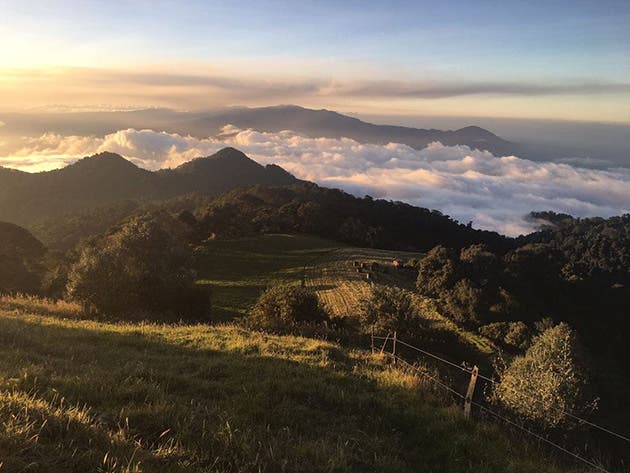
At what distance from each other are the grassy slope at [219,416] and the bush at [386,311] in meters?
20.2

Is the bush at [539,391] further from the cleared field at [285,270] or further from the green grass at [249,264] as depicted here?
the green grass at [249,264]

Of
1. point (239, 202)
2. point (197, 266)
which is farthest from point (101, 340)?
point (239, 202)

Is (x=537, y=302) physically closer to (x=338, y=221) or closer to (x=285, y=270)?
(x=285, y=270)

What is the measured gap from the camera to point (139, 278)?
94.7 feet

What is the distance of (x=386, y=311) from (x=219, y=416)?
90.4 feet

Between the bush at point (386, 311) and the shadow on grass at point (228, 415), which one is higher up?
the shadow on grass at point (228, 415)

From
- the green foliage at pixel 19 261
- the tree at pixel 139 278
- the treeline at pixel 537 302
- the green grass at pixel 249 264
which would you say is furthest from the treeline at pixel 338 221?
the tree at pixel 139 278

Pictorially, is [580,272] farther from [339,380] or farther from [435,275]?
[339,380]

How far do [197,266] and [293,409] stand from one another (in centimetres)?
7586

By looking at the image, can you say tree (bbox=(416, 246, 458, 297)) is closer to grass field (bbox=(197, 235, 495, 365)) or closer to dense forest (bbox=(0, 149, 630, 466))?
dense forest (bbox=(0, 149, 630, 466))

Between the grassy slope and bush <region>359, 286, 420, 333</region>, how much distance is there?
20168 mm

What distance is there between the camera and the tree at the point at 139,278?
85.9 ft

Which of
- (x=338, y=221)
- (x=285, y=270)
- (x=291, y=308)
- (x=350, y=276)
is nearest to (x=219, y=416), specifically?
(x=291, y=308)

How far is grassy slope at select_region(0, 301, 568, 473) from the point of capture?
16.4 feet
